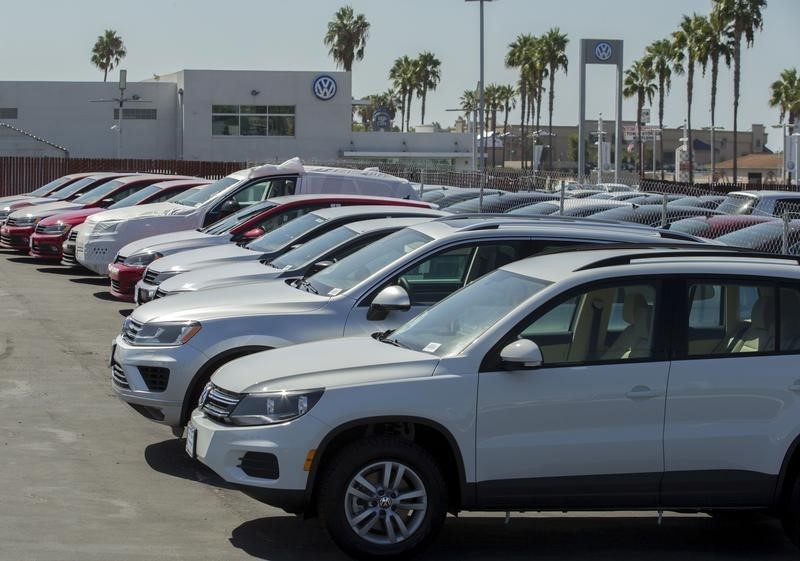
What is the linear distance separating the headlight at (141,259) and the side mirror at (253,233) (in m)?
1.11

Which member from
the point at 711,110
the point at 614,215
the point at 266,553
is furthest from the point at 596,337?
the point at 711,110

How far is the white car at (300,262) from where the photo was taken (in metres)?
10.5

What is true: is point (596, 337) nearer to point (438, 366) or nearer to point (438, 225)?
point (438, 366)

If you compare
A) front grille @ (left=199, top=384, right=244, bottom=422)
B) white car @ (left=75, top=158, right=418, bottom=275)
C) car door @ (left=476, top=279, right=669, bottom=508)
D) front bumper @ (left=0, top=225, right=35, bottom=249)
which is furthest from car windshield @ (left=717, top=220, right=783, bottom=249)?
front grille @ (left=199, top=384, right=244, bottom=422)

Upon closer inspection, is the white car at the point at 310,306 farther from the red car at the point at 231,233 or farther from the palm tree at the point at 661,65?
the palm tree at the point at 661,65

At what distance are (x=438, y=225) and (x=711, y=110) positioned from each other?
67.5 metres

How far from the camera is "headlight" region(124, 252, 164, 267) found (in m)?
15.1

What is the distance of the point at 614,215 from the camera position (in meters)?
22.5

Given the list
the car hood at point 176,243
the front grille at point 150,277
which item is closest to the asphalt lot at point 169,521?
the front grille at point 150,277

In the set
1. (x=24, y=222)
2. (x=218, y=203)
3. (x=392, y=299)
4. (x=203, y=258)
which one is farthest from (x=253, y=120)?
(x=392, y=299)

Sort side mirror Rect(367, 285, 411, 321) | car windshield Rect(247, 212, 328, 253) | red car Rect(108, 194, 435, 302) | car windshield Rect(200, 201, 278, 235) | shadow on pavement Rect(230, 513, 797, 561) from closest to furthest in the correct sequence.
Answer: 1. shadow on pavement Rect(230, 513, 797, 561)
2. side mirror Rect(367, 285, 411, 321)
3. car windshield Rect(247, 212, 328, 253)
4. red car Rect(108, 194, 435, 302)
5. car windshield Rect(200, 201, 278, 235)

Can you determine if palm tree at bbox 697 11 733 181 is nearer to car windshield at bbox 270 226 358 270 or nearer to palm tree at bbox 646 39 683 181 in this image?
palm tree at bbox 646 39 683 181

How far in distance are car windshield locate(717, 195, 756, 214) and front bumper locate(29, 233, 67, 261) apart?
12.4 metres

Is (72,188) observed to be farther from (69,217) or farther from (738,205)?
Answer: (738,205)
